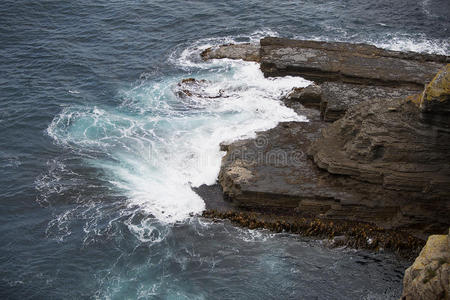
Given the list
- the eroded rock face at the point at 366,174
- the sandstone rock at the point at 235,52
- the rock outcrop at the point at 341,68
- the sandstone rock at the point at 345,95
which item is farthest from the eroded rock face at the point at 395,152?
the sandstone rock at the point at 235,52

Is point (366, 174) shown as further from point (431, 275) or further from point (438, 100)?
point (431, 275)

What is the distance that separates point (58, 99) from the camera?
40500mm

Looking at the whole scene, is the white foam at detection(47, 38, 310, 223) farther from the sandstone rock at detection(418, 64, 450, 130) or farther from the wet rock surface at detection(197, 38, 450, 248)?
the sandstone rock at detection(418, 64, 450, 130)

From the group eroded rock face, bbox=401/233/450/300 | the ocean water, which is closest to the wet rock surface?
the ocean water

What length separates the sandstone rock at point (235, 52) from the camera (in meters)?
45.5

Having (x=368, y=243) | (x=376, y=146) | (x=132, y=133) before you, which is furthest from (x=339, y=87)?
(x=132, y=133)

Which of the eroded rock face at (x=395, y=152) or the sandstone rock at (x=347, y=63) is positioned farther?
the sandstone rock at (x=347, y=63)

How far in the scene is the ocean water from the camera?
24609mm

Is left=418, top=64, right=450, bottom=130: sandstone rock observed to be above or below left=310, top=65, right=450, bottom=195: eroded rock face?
above

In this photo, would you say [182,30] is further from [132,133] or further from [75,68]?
[132,133]

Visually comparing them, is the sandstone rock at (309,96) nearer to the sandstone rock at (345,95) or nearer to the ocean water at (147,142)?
the sandstone rock at (345,95)

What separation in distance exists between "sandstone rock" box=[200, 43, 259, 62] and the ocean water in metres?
1.29

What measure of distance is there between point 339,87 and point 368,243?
566 inches

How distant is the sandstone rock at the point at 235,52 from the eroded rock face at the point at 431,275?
1151 inches
